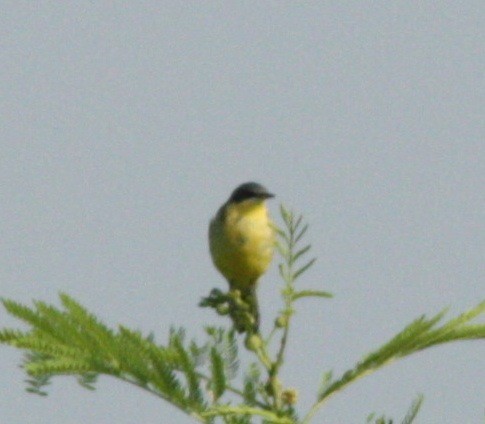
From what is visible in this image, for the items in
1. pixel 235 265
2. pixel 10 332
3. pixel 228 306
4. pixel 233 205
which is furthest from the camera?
pixel 233 205

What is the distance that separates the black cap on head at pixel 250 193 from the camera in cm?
815

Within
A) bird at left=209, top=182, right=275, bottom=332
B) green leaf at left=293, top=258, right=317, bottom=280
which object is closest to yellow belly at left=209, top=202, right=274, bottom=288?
bird at left=209, top=182, right=275, bottom=332

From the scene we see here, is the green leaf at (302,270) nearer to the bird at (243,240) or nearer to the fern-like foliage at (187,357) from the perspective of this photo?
the fern-like foliage at (187,357)

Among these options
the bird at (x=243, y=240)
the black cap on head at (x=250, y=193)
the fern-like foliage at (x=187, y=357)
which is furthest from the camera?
the black cap on head at (x=250, y=193)

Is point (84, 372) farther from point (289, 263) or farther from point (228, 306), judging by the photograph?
point (228, 306)

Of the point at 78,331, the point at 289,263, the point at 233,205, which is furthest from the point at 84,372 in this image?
the point at 233,205

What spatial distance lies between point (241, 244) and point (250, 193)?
82 cm

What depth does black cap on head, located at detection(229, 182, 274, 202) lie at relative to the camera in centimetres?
815

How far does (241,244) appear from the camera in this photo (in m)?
7.45

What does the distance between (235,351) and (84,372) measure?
488 millimetres

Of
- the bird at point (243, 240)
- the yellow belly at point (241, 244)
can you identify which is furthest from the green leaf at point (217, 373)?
the yellow belly at point (241, 244)

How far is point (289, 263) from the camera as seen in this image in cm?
296

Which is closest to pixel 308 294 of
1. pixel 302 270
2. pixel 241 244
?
pixel 302 270

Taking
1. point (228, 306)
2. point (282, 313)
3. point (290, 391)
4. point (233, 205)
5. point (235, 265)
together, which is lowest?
point (290, 391)
